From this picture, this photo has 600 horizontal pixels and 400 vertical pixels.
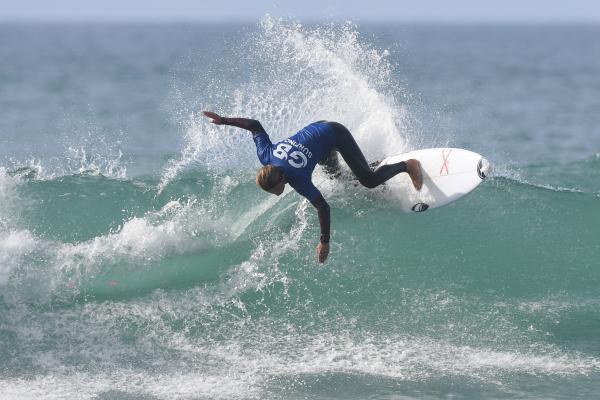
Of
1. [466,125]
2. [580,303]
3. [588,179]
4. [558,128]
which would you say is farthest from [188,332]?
[558,128]

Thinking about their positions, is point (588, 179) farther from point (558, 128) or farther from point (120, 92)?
point (120, 92)

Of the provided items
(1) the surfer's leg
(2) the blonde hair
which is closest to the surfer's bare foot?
(1) the surfer's leg

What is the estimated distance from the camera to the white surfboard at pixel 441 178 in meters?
9.34

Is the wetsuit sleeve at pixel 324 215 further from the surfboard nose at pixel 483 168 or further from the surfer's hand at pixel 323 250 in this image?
the surfboard nose at pixel 483 168

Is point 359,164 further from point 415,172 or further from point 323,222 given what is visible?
point 323,222

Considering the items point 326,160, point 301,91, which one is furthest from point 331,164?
point 301,91

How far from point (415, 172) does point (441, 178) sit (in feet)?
0.99

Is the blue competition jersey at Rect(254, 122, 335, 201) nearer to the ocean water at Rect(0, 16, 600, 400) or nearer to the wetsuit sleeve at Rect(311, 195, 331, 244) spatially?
the wetsuit sleeve at Rect(311, 195, 331, 244)

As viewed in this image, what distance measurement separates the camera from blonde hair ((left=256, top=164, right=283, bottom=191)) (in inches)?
304

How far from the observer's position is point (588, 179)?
14.8 m

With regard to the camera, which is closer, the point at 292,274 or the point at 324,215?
the point at 324,215

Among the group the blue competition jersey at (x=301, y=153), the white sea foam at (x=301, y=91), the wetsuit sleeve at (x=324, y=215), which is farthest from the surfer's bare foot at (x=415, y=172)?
the wetsuit sleeve at (x=324, y=215)

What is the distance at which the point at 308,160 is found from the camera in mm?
8203

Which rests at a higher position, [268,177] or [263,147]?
[263,147]
